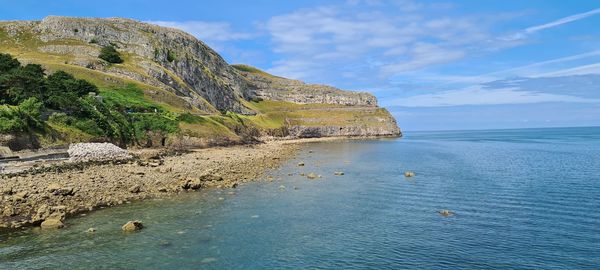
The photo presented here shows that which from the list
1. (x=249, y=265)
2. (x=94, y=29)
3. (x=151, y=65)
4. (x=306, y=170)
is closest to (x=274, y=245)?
(x=249, y=265)

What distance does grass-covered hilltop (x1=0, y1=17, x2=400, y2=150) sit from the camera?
65.4 m

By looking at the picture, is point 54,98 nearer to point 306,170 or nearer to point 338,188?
point 306,170

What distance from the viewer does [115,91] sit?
98.0 meters

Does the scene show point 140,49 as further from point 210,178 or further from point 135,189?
point 135,189

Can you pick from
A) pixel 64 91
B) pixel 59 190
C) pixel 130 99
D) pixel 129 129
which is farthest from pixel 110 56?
pixel 59 190

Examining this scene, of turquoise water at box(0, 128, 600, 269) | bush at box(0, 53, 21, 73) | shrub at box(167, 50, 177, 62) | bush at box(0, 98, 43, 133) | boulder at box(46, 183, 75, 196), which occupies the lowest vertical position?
turquoise water at box(0, 128, 600, 269)

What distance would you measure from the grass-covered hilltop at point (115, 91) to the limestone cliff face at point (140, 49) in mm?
340

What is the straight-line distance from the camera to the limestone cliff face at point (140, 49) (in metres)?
126

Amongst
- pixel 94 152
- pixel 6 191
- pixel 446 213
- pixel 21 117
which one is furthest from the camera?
pixel 94 152

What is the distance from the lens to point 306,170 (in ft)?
197

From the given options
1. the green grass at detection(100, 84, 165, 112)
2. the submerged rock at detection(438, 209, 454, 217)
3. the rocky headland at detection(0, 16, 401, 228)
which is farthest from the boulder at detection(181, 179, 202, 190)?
the green grass at detection(100, 84, 165, 112)

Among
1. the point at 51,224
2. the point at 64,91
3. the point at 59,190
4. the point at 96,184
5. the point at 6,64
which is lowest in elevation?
the point at 51,224

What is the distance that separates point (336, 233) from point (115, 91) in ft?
287

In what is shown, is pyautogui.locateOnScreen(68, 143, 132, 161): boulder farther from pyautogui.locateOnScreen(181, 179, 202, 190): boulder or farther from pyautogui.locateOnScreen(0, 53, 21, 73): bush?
pyautogui.locateOnScreen(0, 53, 21, 73): bush
